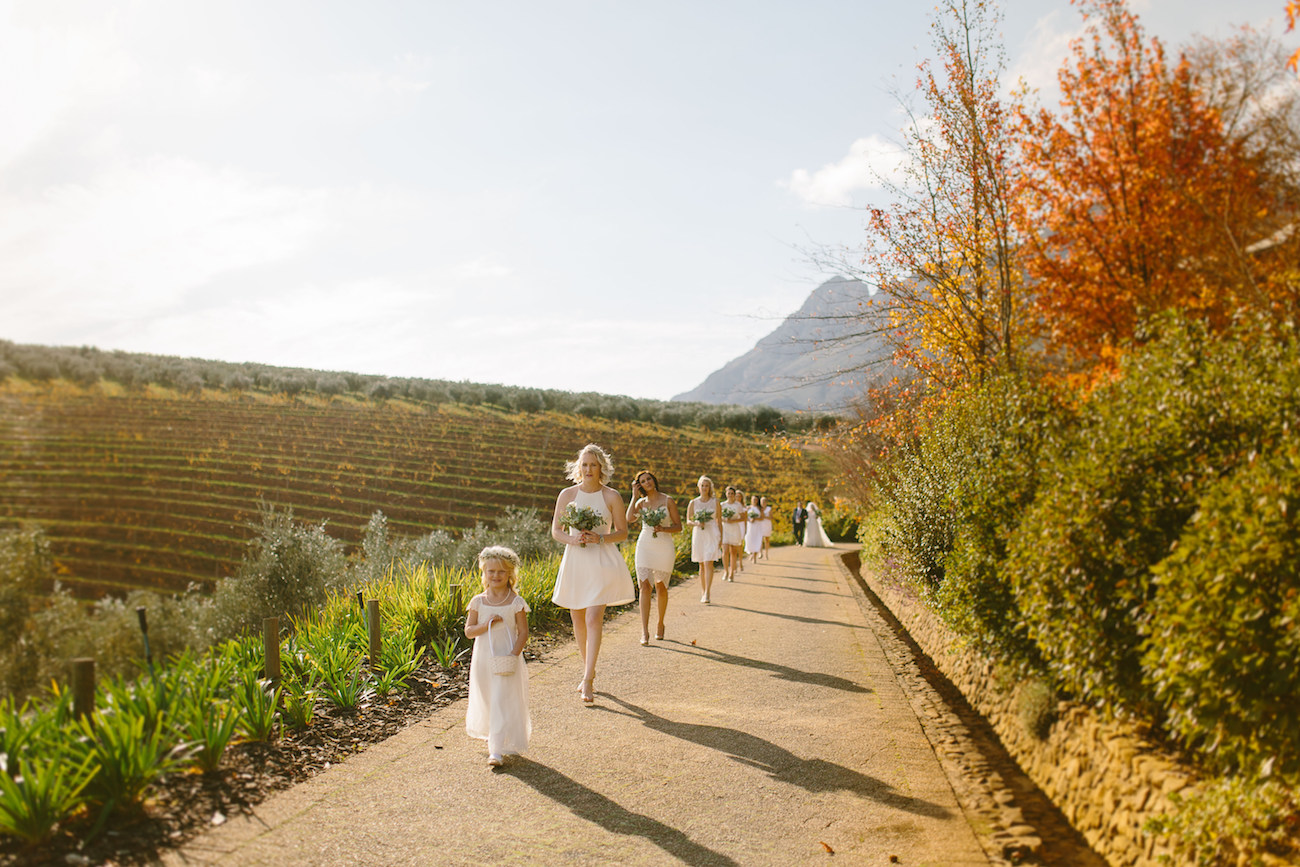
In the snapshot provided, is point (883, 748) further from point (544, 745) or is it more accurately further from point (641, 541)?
point (641, 541)

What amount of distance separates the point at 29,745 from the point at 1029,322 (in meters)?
15.7

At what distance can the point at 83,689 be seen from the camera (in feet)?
13.5

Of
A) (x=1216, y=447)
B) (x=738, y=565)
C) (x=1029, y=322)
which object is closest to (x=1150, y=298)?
(x=1029, y=322)

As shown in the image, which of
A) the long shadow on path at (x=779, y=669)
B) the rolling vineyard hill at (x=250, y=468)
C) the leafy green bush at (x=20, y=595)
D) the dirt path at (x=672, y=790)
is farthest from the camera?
the rolling vineyard hill at (x=250, y=468)

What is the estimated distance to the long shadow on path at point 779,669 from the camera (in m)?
7.16

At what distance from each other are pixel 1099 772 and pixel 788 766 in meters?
1.78

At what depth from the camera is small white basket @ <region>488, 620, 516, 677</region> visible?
16.5 ft

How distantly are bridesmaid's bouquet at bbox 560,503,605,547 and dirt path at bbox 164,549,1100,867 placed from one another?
4.89 feet

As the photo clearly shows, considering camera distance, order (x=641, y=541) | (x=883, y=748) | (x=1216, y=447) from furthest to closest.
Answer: (x=641, y=541), (x=883, y=748), (x=1216, y=447)

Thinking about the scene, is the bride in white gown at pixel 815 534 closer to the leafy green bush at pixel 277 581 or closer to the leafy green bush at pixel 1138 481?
the leafy green bush at pixel 277 581

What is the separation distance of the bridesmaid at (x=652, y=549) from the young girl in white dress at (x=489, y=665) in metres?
3.73

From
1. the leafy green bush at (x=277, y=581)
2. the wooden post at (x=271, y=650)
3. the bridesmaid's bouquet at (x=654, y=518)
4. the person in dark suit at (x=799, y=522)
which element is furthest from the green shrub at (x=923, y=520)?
the person in dark suit at (x=799, y=522)

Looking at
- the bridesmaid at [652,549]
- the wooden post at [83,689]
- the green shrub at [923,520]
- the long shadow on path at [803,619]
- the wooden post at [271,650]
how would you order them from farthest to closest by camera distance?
the long shadow on path at [803,619] → the bridesmaid at [652,549] → the green shrub at [923,520] → the wooden post at [271,650] → the wooden post at [83,689]

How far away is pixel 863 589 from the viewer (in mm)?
16625
